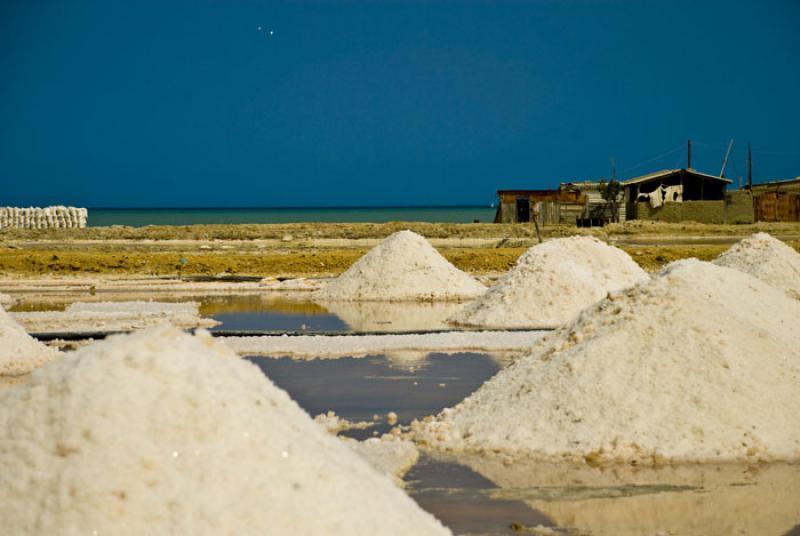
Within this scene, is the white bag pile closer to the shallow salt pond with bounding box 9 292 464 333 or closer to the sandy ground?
the sandy ground

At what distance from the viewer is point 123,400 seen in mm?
4363

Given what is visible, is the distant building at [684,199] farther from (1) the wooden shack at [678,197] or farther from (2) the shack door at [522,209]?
(2) the shack door at [522,209]

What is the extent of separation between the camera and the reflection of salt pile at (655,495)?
5.57m

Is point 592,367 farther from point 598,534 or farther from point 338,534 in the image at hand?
point 338,534

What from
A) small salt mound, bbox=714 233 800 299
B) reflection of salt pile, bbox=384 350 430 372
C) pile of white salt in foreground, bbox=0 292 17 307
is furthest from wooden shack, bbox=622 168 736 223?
reflection of salt pile, bbox=384 350 430 372

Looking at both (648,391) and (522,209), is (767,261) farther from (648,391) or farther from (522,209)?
(522,209)

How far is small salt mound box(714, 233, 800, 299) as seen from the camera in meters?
15.6

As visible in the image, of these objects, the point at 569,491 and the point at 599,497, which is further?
the point at 569,491

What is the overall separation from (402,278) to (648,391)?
1137cm

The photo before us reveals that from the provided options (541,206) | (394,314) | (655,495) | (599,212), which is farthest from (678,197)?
(655,495)

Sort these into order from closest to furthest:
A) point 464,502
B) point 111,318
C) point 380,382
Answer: point 464,502, point 380,382, point 111,318

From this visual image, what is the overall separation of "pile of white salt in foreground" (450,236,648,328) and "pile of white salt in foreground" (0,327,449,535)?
30.8 ft

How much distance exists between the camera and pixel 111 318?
14773mm

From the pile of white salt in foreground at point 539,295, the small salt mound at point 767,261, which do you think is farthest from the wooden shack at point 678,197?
the pile of white salt in foreground at point 539,295
